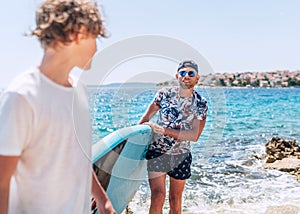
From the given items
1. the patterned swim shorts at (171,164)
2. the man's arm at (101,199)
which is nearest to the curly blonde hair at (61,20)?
the man's arm at (101,199)

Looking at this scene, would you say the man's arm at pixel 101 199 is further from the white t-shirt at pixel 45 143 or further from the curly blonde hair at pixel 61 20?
the curly blonde hair at pixel 61 20

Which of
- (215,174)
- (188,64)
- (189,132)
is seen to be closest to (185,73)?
(188,64)

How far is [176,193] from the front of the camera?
329cm

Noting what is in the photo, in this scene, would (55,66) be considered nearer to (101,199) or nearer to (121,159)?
(101,199)

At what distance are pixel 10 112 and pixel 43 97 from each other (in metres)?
0.11

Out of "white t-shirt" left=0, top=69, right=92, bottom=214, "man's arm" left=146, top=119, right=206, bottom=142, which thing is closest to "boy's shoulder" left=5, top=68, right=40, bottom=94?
"white t-shirt" left=0, top=69, right=92, bottom=214

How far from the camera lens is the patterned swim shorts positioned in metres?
3.12

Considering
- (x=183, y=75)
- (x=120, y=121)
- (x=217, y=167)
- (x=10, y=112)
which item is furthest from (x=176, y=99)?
(x=217, y=167)

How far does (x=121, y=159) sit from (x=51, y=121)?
2031mm

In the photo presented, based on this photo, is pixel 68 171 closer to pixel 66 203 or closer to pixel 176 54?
pixel 66 203

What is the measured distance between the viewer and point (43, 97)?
3.75 feet

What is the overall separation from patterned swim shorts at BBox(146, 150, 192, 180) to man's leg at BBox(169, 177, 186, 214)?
52mm

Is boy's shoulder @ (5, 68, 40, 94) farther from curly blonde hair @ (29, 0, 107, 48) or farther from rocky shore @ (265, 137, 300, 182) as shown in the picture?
rocky shore @ (265, 137, 300, 182)

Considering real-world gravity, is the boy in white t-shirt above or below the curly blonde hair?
below
